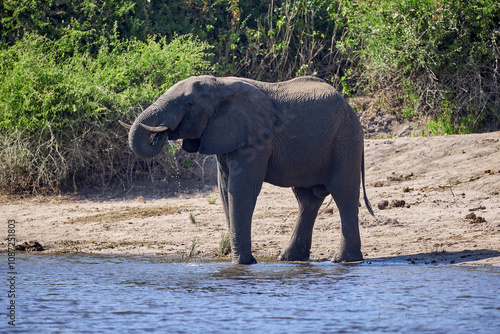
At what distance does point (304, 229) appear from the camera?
27.8ft

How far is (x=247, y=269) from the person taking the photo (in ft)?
25.6

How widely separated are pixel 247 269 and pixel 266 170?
3.49 ft

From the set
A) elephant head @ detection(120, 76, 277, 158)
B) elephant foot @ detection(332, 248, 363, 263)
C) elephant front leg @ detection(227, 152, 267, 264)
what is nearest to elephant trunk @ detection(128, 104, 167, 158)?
elephant head @ detection(120, 76, 277, 158)

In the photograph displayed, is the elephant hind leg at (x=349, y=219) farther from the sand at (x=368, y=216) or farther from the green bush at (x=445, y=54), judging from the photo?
the green bush at (x=445, y=54)

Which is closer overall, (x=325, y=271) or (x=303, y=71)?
(x=325, y=271)

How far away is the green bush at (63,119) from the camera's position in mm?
11977

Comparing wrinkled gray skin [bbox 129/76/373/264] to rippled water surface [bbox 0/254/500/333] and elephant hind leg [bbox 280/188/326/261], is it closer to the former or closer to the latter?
elephant hind leg [bbox 280/188/326/261]

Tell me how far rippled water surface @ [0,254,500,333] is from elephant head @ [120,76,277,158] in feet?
4.29

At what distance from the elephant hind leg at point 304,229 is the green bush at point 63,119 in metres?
4.53

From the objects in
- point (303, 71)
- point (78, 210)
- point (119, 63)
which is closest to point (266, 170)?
point (78, 210)

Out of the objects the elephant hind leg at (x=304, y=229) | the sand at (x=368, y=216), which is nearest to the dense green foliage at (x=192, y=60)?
the sand at (x=368, y=216)

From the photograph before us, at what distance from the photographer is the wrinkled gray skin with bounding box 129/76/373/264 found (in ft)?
25.5

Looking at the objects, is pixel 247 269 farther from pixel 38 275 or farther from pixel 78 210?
pixel 78 210

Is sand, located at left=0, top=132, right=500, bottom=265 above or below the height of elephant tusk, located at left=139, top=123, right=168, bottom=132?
below
